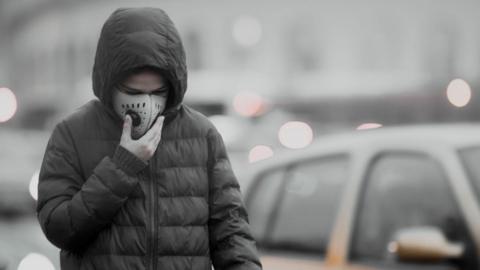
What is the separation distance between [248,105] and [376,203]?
19.3 metres

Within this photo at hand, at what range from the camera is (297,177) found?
5977 mm

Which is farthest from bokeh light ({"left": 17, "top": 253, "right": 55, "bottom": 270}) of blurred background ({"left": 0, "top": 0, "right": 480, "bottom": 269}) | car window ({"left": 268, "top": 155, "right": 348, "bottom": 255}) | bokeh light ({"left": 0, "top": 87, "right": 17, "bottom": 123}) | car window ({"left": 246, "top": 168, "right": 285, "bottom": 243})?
blurred background ({"left": 0, "top": 0, "right": 480, "bottom": 269})

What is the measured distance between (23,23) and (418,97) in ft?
196

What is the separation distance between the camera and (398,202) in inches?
214

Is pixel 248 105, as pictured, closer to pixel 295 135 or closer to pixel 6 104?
pixel 295 135

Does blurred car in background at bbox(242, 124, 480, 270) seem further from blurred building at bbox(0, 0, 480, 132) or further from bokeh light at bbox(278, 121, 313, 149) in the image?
blurred building at bbox(0, 0, 480, 132)

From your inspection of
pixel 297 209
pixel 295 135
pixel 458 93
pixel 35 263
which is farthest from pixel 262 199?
pixel 295 135

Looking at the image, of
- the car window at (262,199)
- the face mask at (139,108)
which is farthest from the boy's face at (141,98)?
the car window at (262,199)

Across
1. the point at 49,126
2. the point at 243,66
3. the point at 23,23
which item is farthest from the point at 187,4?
the point at 49,126

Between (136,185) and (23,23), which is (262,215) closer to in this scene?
(136,185)

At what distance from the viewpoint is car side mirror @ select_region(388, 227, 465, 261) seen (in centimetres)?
487

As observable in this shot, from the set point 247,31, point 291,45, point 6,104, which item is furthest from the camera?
point 247,31

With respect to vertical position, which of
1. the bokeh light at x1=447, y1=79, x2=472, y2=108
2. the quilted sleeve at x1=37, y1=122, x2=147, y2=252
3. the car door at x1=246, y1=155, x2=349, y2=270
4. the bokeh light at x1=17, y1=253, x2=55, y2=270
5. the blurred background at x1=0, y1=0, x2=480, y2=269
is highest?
the quilted sleeve at x1=37, y1=122, x2=147, y2=252

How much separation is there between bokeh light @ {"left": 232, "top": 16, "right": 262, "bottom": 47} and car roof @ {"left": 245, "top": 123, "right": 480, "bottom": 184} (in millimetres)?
57664
